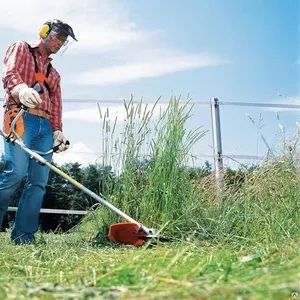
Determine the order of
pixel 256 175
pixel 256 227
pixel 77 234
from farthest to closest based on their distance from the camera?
pixel 77 234, pixel 256 175, pixel 256 227

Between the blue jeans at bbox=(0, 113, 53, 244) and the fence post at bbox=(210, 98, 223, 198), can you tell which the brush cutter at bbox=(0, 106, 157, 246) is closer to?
the blue jeans at bbox=(0, 113, 53, 244)

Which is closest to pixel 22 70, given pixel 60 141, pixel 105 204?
pixel 60 141

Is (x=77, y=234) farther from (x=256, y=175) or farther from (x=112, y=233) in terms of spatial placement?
(x=256, y=175)

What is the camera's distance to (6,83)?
380 cm

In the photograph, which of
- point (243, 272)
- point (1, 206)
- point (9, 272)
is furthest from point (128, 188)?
point (243, 272)

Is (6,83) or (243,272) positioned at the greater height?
(6,83)

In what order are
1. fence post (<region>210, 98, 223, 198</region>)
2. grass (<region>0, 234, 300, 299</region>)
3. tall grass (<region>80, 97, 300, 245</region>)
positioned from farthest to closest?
fence post (<region>210, 98, 223, 198</region>) → tall grass (<region>80, 97, 300, 245</region>) → grass (<region>0, 234, 300, 299</region>)

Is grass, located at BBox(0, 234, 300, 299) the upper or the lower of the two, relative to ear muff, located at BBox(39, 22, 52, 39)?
lower

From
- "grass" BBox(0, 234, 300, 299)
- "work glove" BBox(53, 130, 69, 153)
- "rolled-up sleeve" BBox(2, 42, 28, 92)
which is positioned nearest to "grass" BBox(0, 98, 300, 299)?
"grass" BBox(0, 234, 300, 299)

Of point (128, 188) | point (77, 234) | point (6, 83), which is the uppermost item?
point (6, 83)

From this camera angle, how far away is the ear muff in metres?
3.92

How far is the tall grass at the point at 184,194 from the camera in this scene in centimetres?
337

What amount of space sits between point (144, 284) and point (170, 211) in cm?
236

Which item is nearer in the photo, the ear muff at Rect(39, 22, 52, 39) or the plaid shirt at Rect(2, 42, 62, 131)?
the plaid shirt at Rect(2, 42, 62, 131)
